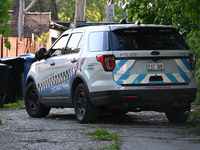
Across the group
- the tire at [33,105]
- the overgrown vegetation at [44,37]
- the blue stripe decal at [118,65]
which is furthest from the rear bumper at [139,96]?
the overgrown vegetation at [44,37]

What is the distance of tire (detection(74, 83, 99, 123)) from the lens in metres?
11.1

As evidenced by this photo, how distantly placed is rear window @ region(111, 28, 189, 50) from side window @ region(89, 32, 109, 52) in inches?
4.9

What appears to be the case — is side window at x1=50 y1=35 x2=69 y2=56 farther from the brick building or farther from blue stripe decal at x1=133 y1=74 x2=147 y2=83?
the brick building

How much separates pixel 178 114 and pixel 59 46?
2.73 metres

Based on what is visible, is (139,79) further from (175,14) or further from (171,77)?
(175,14)

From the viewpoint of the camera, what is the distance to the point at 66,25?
175ft

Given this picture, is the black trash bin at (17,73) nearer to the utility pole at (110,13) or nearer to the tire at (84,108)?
the tire at (84,108)

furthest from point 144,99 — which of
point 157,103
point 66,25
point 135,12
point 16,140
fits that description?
point 66,25

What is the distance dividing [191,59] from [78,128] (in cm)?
232

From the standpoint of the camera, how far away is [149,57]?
35.3 ft

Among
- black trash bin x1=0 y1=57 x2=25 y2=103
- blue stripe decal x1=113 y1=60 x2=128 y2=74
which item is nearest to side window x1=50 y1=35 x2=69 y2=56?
blue stripe decal x1=113 y1=60 x2=128 y2=74

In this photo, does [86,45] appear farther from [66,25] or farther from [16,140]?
[66,25]

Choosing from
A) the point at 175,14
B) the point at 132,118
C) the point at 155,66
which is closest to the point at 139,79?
the point at 155,66

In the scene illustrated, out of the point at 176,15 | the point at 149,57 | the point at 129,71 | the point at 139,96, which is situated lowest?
the point at 139,96
